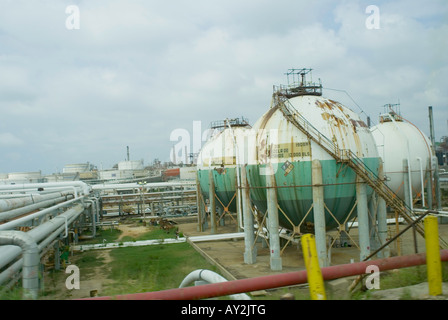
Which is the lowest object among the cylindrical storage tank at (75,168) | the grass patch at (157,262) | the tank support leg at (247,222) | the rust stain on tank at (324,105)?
the grass patch at (157,262)

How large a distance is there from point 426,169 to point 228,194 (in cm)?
1563

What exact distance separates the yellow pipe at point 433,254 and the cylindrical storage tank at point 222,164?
23.7 meters

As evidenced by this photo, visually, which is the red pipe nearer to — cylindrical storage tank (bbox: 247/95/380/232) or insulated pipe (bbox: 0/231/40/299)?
insulated pipe (bbox: 0/231/40/299)

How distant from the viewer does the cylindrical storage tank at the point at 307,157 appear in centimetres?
1714

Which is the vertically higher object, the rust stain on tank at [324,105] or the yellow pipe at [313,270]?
the rust stain on tank at [324,105]

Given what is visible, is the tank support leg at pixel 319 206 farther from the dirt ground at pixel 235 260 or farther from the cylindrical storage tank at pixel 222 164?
the cylindrical storage tank at pixel 222 164

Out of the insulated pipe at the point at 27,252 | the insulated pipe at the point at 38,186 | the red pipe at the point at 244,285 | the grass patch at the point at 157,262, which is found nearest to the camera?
the red pipe at the point at 244,285

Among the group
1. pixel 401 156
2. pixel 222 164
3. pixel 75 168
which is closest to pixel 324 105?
pixel 222 164

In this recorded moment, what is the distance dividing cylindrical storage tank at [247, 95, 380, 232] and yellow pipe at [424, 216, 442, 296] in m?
11.7

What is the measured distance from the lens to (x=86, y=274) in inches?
776

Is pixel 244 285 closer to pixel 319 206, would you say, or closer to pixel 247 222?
pixel 319 206

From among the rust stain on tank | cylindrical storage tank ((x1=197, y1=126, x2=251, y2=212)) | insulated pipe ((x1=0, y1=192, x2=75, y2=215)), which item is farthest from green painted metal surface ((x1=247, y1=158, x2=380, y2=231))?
cylindrical storage tank ((x1=197, y1=126, x2=251, y2=212))

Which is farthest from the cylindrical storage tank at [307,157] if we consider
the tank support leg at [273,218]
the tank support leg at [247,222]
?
the tank support leg at [247,222]

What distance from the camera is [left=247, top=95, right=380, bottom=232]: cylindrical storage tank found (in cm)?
1714
